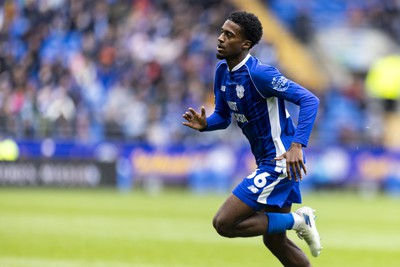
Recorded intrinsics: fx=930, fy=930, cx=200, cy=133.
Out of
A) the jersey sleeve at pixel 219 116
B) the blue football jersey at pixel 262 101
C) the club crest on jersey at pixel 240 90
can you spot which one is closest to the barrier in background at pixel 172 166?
the jersey sleeve at pixel 219 116

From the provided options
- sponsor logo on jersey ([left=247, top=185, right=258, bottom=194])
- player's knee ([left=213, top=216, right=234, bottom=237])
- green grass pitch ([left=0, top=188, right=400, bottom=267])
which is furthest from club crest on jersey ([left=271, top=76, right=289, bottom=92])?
green grass pitch ([left=0, top=188, right=400, bottom=267])

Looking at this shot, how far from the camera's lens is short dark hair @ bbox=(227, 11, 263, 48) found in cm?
791

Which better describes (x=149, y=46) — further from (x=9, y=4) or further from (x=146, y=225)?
(x=146, y=225)

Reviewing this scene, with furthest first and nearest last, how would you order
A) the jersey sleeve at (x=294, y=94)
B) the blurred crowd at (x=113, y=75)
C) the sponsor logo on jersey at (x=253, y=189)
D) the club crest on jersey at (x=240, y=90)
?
the blurred crowd at (x=113, y=75)
the club crest on jersey at (x=240, y=90)
the sponsor logo on jersey at (x=253, y=189)
the jersey sleeve at (x=294, y=94)

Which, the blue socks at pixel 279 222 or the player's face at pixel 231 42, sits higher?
the player's face at pixel 231 42

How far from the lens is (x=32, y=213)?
17.0 meters

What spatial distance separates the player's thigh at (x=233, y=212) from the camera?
7.80 metres

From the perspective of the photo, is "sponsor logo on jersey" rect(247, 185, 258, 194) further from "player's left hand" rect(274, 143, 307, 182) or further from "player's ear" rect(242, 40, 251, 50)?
"player's ear" rect(242, 40, 251, 50)

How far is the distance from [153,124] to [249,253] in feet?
39.5

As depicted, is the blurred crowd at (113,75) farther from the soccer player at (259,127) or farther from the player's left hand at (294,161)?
the player's left hand at (294,161)

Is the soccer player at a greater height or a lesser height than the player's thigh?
greater

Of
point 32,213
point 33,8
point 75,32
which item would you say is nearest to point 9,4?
point 33,8

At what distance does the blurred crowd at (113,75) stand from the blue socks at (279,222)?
1468cm

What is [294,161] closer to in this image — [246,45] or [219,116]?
[246,45]
